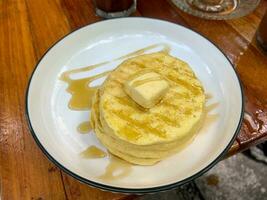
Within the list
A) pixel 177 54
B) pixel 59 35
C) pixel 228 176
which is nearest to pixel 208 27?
pixel 177 54

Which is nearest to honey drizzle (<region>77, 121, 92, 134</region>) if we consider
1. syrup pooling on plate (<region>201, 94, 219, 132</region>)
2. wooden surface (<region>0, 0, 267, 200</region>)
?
wooden surface (<region>0, 0, 267, 200</region>)

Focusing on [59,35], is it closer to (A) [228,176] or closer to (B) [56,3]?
(B) [56,3]

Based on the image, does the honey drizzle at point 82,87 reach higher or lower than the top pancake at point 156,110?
lower

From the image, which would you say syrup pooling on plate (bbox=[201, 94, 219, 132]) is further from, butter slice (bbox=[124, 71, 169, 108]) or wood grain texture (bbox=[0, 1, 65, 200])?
wood grain texture (bbox=[0, 1, 65, 200])

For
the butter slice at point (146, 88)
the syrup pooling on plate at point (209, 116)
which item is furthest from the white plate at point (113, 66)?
the butter slice at point (146, 88)

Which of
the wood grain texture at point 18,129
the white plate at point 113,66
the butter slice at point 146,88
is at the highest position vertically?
the butter slice at point 146,88

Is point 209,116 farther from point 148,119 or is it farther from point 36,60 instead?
point 36,60

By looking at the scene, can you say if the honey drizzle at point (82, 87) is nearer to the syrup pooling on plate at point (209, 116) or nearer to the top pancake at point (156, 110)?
the top pancake at point (156, 110)
